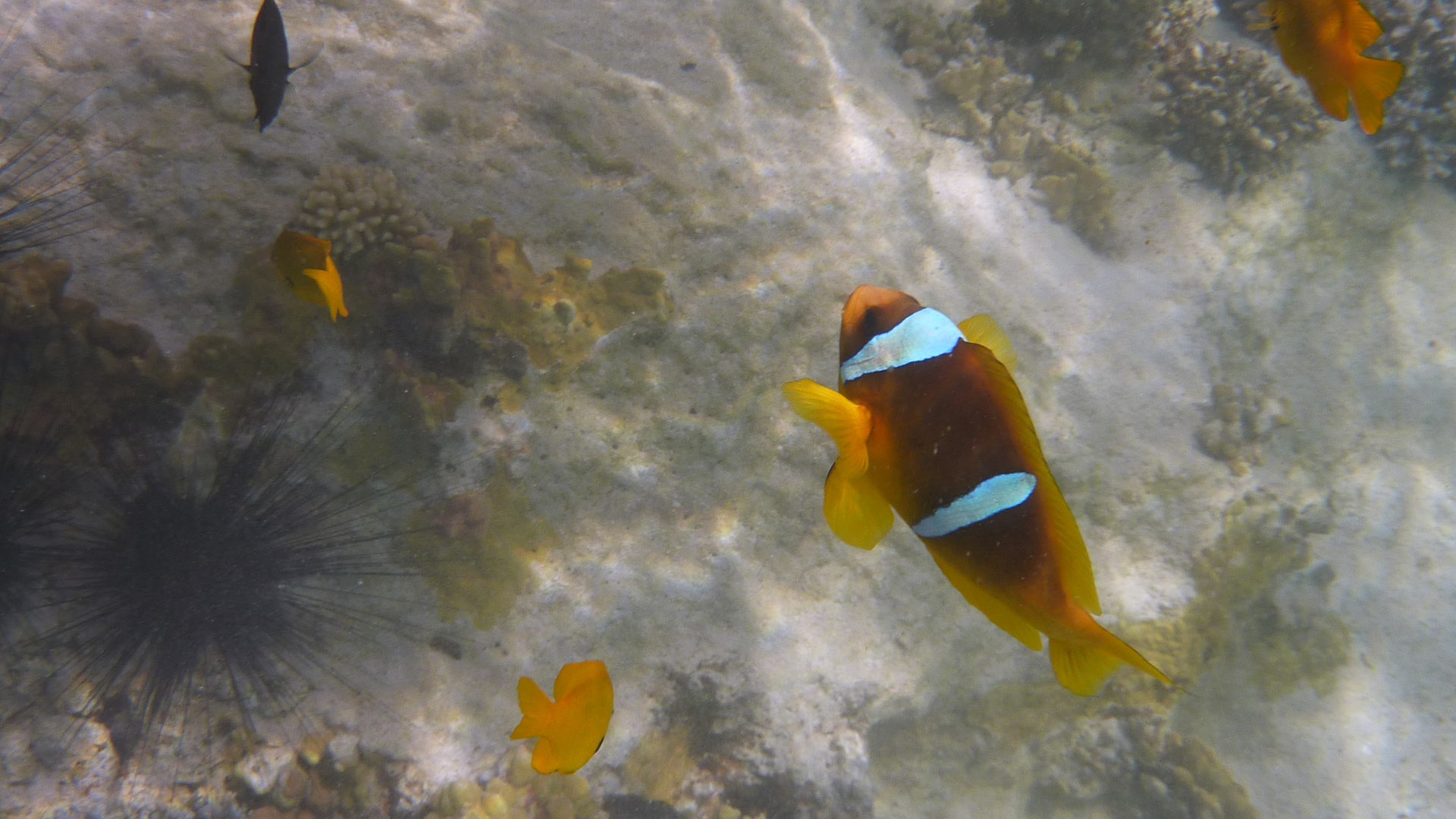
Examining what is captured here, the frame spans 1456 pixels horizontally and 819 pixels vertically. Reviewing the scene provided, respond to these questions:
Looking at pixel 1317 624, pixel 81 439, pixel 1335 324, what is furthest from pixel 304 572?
pixel 1335 324

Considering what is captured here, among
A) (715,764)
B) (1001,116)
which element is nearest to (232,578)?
(715,764)

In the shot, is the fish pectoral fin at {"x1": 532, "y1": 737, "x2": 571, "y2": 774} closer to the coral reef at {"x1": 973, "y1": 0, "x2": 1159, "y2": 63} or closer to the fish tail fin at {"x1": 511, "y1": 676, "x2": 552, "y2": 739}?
the fish tail fin at {"x1": 511, "y1": 676, "x2": 552, "y2": 739}

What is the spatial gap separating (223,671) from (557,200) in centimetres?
303

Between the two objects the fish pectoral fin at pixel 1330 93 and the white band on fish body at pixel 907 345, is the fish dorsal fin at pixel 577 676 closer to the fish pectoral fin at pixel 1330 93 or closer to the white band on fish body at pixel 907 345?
the white band on fish body at pixel 907 345

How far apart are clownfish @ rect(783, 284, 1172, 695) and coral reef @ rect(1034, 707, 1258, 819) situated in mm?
4453

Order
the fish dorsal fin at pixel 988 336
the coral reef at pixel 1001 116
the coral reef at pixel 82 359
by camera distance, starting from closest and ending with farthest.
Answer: the fish dorsal fin at pixel 988 336, the coral reef at pixel 82 359, the coral reef at pixel 1001 116

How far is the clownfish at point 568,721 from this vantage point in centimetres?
222

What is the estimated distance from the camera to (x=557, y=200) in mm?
3494

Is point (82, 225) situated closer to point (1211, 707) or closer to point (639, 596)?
point (639, 596)

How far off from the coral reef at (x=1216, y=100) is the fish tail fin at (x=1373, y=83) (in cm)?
342

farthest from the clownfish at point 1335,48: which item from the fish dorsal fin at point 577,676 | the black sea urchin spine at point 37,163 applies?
the black sea urchin spine at point 37,163

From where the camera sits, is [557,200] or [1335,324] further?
[1335,324]

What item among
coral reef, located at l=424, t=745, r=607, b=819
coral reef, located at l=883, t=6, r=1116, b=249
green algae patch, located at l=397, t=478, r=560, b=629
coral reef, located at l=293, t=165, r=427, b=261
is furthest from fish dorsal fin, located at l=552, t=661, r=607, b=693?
coral reef, located at l=883, t=6, r=1116, b=249

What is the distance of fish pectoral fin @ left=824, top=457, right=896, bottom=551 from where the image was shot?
59.4 inches
